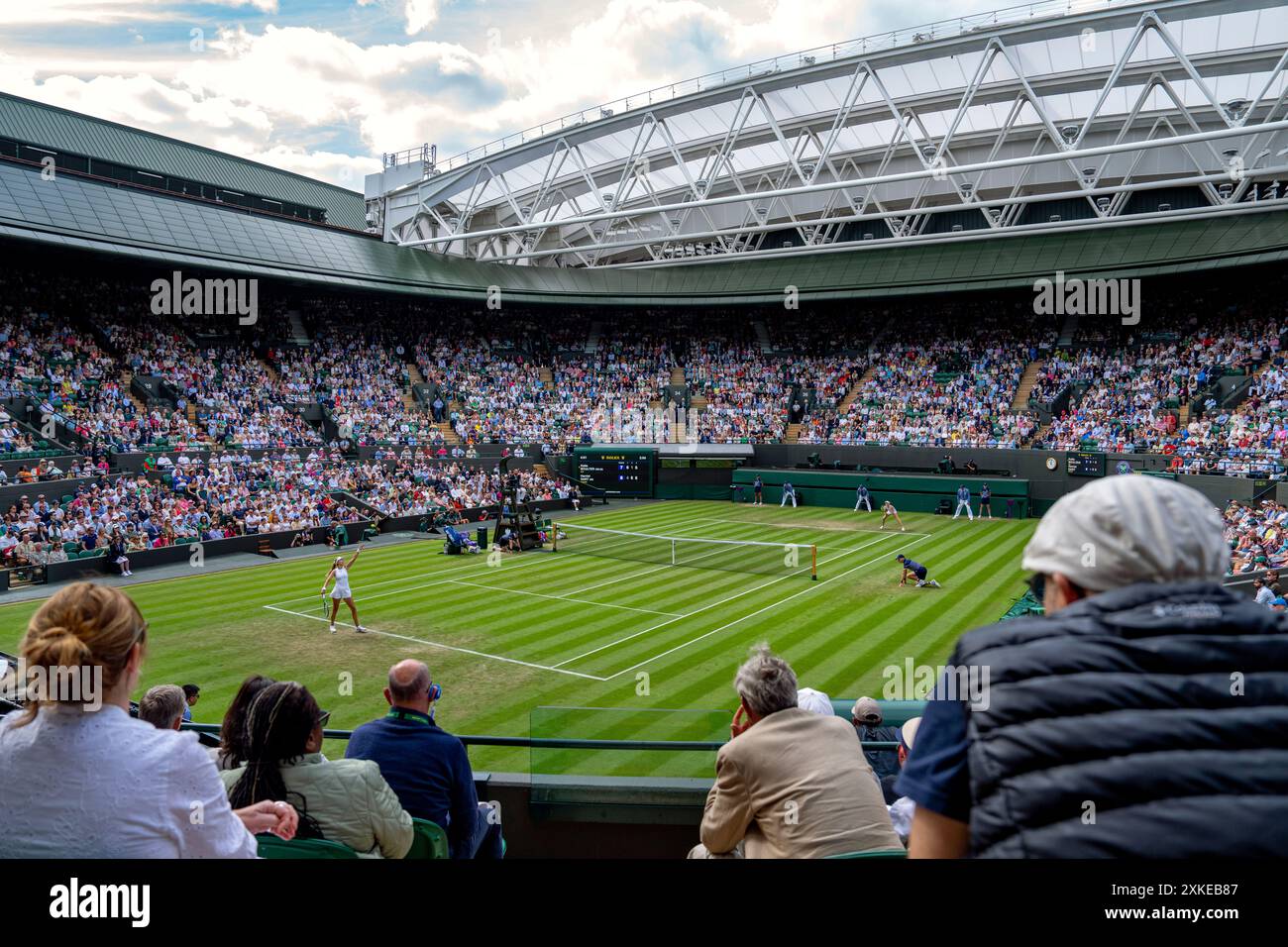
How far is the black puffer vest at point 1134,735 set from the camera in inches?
64.5

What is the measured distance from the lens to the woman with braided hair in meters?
3.79

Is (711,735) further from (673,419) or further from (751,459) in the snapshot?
(673,419)

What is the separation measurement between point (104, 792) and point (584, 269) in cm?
5229

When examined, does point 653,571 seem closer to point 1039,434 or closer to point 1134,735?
point 1134,735

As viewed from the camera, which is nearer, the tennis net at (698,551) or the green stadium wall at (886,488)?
the tennis net at (698,551)

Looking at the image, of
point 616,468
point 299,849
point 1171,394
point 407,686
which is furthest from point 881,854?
point 616,468

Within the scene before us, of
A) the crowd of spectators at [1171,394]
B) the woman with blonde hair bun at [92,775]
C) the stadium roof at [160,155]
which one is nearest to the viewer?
the woman with blonde hair bun at [92,775]

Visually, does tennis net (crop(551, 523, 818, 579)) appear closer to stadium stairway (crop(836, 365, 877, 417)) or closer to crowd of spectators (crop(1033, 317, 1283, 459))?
crowd of spectators (crop(1033, 317, 1283, 459))

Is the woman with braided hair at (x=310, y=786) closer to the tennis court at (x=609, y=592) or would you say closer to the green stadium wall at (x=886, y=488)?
the tennis court at (x=609, y=592)

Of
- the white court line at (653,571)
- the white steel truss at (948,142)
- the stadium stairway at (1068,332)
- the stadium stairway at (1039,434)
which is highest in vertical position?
the white steel truss at (948,142)

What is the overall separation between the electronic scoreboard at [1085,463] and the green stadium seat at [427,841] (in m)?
37.2

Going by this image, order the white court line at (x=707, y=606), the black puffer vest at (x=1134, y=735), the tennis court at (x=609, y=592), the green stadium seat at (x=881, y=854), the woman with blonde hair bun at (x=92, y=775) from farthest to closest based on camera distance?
the tennis court at (x=609, y=592)
the white court line at (x=707, y=606)
the green stadium seat at (x=881, y=854)
the woman with blonde hair bun at (x=92, y=775)
the black puffer vest at (x=1134, y=735)

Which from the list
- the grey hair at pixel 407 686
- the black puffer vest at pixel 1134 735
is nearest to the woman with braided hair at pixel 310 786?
the grey hair at pixel 407 686
